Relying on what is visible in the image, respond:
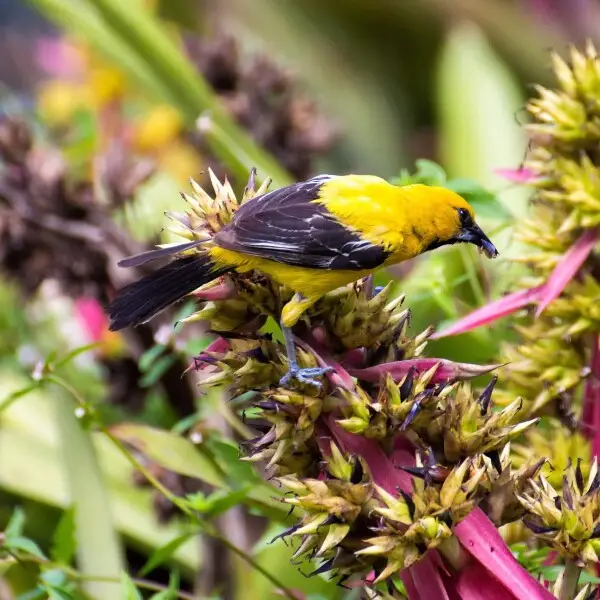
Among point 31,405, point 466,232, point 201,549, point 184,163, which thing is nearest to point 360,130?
point 184,163

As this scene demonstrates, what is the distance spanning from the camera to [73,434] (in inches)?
19.7

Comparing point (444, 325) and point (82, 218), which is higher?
point (82, 218)

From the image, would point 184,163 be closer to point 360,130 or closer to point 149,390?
point 360,130

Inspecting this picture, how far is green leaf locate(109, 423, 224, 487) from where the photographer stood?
0.41 metres

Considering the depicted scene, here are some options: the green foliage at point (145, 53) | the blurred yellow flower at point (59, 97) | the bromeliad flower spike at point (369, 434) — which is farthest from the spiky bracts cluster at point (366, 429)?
the blurred yellow flower at point (59, 97)

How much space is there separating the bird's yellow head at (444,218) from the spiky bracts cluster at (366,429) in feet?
0.24

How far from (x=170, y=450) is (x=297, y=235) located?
14 cm

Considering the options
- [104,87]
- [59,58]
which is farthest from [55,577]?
[59,58]

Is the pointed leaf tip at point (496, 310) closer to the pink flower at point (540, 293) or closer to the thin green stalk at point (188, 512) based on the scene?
the pink flower at point (540, 293)

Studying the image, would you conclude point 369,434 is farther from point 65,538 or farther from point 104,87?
point 104,87

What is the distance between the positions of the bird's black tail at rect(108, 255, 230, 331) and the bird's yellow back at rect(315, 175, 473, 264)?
0.07 m

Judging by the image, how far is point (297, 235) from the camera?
35 centimetres

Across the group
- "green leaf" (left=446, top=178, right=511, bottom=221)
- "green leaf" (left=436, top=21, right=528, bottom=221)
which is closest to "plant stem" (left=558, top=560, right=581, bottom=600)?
"green leaf" (left=446, top=178, right=511, bottom=221)

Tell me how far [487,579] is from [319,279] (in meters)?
0.13
